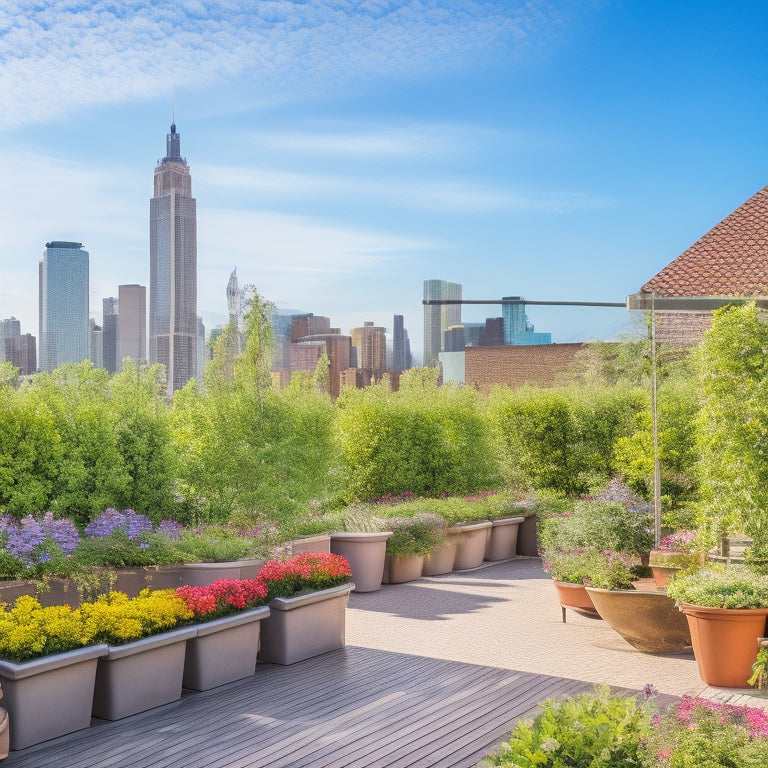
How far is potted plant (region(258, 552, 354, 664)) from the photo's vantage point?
6484 millimetres

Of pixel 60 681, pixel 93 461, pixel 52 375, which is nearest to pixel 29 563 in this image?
pixel 60 681

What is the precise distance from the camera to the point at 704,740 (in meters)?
3.13

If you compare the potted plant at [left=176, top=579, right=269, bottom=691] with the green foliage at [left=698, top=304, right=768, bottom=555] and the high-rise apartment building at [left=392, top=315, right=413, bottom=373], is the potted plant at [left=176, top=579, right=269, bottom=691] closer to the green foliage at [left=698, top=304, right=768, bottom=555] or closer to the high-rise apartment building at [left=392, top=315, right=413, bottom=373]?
the green foliage at [left=698, top=304, right=768, bottom=555]

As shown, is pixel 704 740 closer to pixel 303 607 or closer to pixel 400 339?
pixel 303 607

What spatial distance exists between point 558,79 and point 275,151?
6.60 metres

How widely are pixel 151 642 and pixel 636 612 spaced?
12.0ft

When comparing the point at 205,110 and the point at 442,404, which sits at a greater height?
the point at 205,110

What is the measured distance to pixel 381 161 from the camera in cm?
2144

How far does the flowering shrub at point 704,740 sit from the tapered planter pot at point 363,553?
6189 millimetres

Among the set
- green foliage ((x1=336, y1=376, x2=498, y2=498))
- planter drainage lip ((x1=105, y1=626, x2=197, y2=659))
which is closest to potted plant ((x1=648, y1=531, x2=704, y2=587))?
planter drainage lip ((x1=105, y1=626, x2=197, y2=659))

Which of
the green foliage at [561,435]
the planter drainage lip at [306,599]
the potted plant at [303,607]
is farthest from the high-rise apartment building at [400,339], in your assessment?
the planter drainage lip at [306,599]

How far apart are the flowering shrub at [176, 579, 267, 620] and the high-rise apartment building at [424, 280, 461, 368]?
34.5 metres

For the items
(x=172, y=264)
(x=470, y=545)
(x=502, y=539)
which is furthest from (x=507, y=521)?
(x=172, y=264)

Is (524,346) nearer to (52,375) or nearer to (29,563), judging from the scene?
(52,375)
